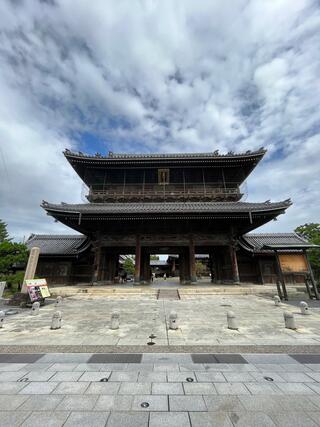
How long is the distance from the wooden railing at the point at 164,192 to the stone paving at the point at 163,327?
11.9m

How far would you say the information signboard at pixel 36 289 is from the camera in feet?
39.2

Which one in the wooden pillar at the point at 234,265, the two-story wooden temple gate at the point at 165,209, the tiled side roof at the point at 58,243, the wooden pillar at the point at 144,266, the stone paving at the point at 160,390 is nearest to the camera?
the stone paving at the point at 160,390

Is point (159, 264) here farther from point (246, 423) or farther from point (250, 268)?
point (246, 423)

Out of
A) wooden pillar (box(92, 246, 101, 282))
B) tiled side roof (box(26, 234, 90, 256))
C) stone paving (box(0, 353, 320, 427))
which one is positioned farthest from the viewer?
tiled side roof (box(26, 234, 90, 256))

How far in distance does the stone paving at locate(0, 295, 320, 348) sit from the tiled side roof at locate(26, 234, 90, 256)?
31.4 ft

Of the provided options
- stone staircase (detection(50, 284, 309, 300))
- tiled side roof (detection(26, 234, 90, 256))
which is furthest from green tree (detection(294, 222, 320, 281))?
tiled side roof (detection(26, 234, 90, 256))

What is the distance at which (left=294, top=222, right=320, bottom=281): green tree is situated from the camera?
18.2 m

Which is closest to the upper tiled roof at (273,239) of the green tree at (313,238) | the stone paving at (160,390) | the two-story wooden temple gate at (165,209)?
the green tree at (313,238)

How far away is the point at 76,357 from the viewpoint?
5121mm

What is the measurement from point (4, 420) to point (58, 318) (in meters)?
5.04

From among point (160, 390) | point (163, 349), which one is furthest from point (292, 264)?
point (160, 390)

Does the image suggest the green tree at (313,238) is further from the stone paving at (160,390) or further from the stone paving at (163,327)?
the stone paving at (160,390)

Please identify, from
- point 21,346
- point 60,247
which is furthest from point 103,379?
point 60,247

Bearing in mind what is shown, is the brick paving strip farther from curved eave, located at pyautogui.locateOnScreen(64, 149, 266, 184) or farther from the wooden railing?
curved eave, located at pyautogui.locateOnScreen(64, 149, 266, 184)
